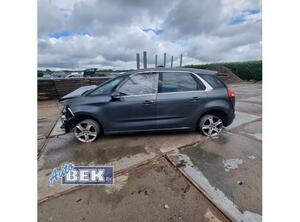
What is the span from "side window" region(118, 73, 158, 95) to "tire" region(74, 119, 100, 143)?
0.86m

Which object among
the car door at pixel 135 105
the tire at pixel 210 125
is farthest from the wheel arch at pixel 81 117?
the tire at pixel 210 125

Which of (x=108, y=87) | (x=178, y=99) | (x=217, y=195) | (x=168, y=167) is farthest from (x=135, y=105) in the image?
(x=217, y=195)

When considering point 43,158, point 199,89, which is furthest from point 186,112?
point 43,158

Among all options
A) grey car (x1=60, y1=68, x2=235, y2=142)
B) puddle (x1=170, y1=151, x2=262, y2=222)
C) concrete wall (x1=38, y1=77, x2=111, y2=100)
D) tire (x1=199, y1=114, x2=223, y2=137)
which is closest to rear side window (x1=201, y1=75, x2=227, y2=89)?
grey car (x1=60, y1=68, x2=235, y2=142)

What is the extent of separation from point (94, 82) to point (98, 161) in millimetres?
7342

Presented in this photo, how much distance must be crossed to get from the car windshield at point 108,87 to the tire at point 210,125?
1838 millimetres

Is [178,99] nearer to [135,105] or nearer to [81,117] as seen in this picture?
[135,105]

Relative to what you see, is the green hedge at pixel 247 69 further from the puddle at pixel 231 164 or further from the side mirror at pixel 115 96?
the side mirror at pixel 115 96

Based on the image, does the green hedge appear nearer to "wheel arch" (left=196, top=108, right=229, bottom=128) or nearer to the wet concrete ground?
the wet concrete ground

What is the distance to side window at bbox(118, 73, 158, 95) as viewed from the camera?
3465mm

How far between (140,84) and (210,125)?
1.64m

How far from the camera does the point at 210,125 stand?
12.2ft

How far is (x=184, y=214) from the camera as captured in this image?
1.86 metres

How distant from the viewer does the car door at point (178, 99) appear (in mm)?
3471
